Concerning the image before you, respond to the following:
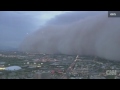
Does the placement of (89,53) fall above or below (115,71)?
above
